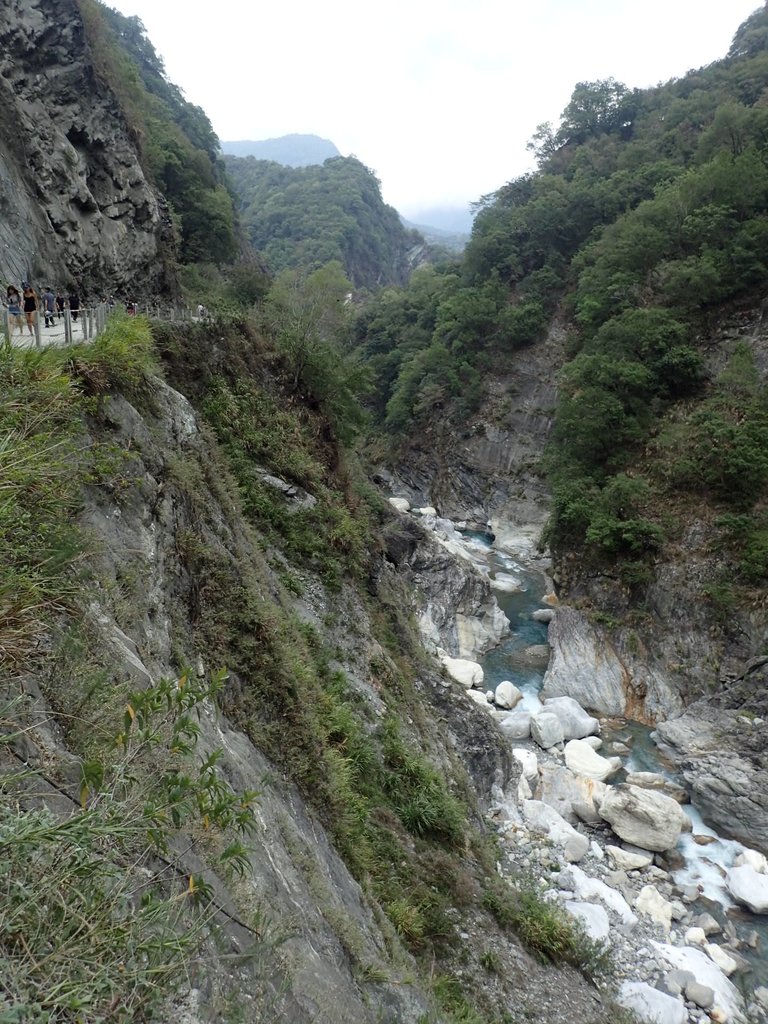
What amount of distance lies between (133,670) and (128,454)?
270cm

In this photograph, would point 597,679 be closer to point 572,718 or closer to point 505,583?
point 572,718

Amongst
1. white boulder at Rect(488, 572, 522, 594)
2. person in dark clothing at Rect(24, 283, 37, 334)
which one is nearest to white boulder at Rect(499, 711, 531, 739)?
white boulder at Rect(488, 572, 522, 594)

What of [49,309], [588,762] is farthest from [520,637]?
[49,309]

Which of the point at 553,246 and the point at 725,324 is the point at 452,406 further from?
the point at 725,324

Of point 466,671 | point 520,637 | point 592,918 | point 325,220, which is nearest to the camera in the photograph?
point 592,918

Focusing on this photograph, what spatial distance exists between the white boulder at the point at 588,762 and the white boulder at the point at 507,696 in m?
2.67

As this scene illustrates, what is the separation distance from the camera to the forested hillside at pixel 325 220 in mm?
83562

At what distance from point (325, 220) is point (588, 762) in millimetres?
92900

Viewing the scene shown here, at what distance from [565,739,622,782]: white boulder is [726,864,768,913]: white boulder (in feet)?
11.3

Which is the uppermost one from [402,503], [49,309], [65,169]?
[65,169]

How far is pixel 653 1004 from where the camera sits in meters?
8.76

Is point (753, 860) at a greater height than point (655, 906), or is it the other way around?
point (655, 906)

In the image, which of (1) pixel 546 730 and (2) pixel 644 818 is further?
(1) pixel 546 730

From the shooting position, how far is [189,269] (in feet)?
86.8
